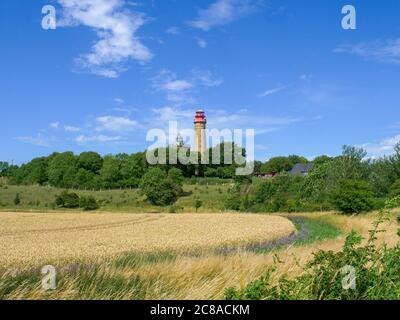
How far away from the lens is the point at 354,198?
164 feet

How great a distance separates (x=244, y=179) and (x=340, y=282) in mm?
86282

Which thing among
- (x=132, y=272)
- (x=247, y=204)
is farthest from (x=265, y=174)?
(x=132, y=272)

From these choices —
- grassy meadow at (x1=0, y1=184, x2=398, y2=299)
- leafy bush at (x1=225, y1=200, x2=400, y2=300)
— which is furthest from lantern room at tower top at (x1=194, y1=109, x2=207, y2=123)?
leafy bush at (x1=225, y1=200, x2=400, y2=300)

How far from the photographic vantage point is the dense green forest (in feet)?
206

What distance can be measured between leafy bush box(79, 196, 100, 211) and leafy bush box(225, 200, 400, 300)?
253ft

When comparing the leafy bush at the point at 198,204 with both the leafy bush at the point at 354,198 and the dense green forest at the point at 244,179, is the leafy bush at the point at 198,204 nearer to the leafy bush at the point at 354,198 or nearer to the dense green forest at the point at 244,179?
the dense green forest at the point at 244,179

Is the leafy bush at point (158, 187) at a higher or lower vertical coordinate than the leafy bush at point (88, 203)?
higher

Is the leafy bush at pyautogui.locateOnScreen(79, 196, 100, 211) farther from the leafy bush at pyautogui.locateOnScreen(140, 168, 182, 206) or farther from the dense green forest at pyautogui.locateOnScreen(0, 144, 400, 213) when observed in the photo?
the leafy bush at pyautogui.locateOnScreen(140, 168, 182, 206)

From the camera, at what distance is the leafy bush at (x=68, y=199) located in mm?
84125

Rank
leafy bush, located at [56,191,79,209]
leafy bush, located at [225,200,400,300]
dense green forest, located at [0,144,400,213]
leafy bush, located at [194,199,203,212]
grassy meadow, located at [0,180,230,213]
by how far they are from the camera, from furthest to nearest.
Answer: leafy bush, located at [56,191,79,209], grassy meadow, located at [0,180,230,213], leafy bush, located at [194,199,203,212], dense green forest, located at [0,144,400,213], leafy bush, located at [225,200,400,300]

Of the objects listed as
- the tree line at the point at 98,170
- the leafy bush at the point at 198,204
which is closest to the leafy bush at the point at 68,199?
the tree line at the point at 98,170

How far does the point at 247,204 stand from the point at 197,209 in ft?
29.8

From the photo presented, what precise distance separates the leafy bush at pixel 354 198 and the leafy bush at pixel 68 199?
50.2 metres
